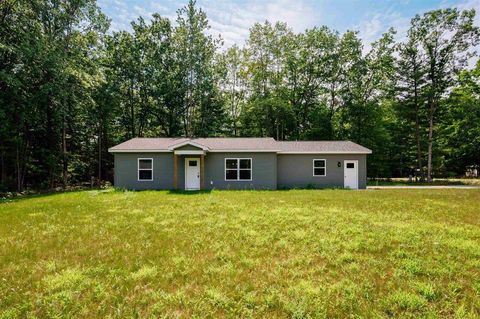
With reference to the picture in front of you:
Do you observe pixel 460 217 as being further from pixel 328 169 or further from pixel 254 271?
pixel 328 169

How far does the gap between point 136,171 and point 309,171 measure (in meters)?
11.2

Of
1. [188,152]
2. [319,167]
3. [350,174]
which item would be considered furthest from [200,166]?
[350,174]

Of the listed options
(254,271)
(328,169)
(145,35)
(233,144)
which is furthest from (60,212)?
(145,35)

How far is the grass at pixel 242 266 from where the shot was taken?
312 cm

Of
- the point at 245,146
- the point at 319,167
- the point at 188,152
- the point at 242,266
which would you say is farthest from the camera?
the point at 319,167

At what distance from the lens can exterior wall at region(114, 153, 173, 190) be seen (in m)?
16.0

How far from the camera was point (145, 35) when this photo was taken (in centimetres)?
2580

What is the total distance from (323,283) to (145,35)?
2838 centimetres

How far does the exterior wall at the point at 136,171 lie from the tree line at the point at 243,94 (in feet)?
17.1

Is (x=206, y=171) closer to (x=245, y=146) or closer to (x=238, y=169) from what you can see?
(x=238, y=169)

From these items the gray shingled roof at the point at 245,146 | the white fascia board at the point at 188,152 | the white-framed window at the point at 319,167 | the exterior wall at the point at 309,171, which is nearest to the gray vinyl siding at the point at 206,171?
the gray shingled roof at the point at 245,146

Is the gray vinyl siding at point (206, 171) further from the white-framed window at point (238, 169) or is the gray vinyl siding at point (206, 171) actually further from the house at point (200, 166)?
the white-framed window at point (238, 169)

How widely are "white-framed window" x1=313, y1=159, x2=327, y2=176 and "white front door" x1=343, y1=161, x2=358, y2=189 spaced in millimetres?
1308

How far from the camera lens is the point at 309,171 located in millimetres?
17141
